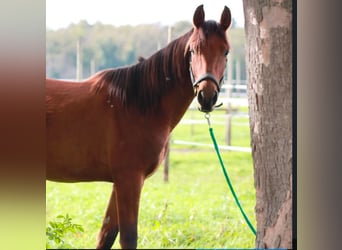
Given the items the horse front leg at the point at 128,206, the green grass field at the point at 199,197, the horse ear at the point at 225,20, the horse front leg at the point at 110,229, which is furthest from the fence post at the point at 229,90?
the horse front leg at the point at 110,229

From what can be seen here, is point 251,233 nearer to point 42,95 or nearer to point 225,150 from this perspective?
point 225,150

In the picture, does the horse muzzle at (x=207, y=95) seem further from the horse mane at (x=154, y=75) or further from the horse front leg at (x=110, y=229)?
the horse front leg at (x=110, y=229)

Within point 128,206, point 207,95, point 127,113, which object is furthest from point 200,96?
point 128,206

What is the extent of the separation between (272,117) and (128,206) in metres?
0.83

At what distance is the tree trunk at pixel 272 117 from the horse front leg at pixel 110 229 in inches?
27.5

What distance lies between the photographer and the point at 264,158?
9.55 feet

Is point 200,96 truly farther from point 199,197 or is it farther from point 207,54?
point 199,197

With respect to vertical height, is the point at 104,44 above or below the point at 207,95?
above

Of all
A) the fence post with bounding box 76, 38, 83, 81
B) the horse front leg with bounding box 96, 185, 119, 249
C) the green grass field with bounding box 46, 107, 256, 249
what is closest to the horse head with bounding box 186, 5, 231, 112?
the green grass field with bounding box 46, 107, 256, 249

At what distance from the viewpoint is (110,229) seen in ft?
9.06

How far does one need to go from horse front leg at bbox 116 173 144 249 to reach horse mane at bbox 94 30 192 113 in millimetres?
338

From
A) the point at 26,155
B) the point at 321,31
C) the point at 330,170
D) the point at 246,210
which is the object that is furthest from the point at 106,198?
the point at 321,31

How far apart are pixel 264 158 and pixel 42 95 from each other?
3.67 ft

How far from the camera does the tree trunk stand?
287cm
